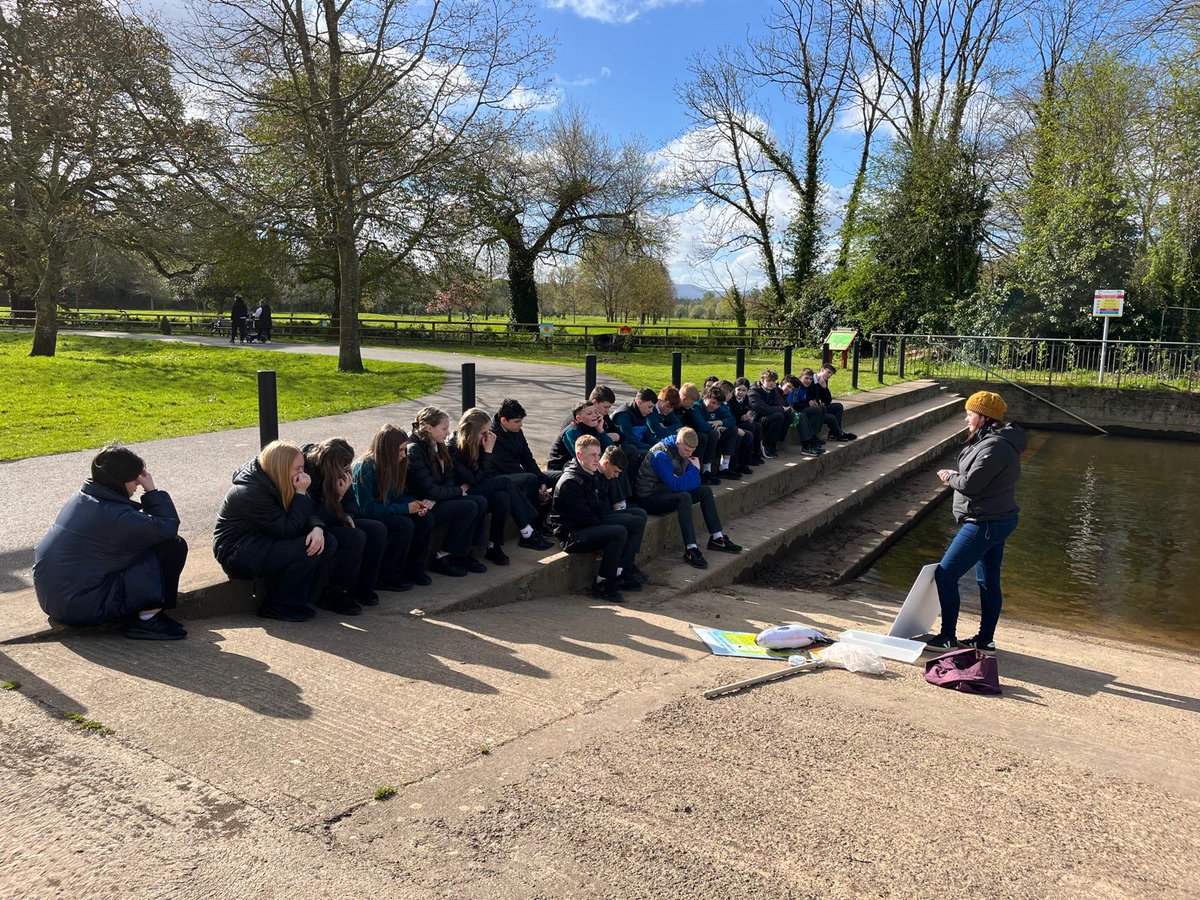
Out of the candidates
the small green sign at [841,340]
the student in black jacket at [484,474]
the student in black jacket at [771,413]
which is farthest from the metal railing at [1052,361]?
the student in black jacket at [484,474]

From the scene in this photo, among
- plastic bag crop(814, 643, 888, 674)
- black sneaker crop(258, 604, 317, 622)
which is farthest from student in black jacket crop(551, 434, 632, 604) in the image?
black sneaker crop(258, 604, 317, 622)

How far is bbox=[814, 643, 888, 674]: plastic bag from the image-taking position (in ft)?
17.6

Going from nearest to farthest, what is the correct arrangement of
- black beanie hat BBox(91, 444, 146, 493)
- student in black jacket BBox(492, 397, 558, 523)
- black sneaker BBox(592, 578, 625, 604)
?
black beanie hat BBox(91, 444, 146, 493)
black sneaker BBox(592, 578, 625, 604)
student in black jacket BBox(492, 397, 558, 523)

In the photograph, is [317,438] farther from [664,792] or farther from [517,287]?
[517,287]

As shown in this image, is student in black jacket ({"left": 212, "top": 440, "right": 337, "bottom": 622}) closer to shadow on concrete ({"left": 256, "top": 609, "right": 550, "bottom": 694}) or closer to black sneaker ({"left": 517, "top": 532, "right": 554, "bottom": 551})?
shadow on concrete ({"left": 256, "top": 609, "right": 550, "bottom": 694})

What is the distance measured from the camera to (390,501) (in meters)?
6.20

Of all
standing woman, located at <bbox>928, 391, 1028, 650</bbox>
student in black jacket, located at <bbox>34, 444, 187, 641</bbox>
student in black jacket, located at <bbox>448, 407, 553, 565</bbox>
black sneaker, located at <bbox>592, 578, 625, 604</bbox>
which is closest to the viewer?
student in black jacket, located at <bbox>34, 444, 187, 641</bbox>

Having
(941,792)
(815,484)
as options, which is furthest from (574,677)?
(815,484)

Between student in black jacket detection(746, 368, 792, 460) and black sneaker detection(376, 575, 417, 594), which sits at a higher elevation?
student in black jacket detection(746, 368, 792, 460)

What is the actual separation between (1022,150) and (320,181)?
24026mm

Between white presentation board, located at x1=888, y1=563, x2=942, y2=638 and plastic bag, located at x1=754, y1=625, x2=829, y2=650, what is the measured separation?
86 centimetres

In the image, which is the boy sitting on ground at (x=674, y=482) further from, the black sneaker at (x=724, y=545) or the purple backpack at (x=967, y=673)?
the purple backpack at (x=967, y=673)

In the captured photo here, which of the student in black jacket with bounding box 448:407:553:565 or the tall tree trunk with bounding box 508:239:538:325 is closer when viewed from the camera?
A: the student in black jacket with bounding box 448:407:553:565

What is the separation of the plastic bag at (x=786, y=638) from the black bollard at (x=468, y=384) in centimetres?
441
